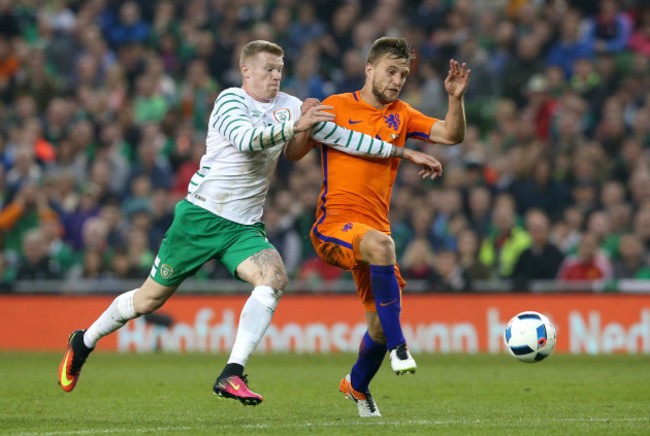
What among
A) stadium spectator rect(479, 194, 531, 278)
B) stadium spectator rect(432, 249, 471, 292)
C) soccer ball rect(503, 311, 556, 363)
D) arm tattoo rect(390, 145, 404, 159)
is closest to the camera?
arm tattoo rect(390, 145, 404, 159)

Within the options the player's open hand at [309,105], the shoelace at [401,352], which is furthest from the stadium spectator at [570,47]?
the shoelace at [401,352]

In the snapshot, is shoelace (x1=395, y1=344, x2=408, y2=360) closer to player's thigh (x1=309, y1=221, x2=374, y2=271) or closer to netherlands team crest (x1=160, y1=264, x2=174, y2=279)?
player's thigh (x1=309, y1=221, x2=374, y2=271)

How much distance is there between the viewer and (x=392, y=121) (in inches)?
322

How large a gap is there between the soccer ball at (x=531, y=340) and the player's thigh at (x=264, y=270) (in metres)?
2.13

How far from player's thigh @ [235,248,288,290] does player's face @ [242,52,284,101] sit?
1.11m

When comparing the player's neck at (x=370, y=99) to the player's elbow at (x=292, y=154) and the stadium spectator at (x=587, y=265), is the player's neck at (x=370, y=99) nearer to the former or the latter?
the player's elbow at (x=292, y=154)

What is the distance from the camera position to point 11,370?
1252 cm

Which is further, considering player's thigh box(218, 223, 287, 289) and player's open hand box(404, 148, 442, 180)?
player's open hand box(404, 148, 442, 180)

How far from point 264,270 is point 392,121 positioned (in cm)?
156

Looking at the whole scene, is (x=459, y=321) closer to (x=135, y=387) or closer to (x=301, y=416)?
(x=135, y=387)

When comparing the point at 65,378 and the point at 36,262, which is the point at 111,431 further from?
the point at 36,262

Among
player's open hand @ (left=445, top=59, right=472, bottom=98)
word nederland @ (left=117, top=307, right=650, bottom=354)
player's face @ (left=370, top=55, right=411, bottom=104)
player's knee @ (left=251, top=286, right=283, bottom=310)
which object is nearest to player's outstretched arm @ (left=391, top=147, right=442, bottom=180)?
player's face @ (left=370, top=55, right=411, bottom=104)

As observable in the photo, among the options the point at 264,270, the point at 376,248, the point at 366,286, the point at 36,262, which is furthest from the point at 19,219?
the point at 376,248

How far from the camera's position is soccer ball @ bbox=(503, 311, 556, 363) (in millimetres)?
8539
